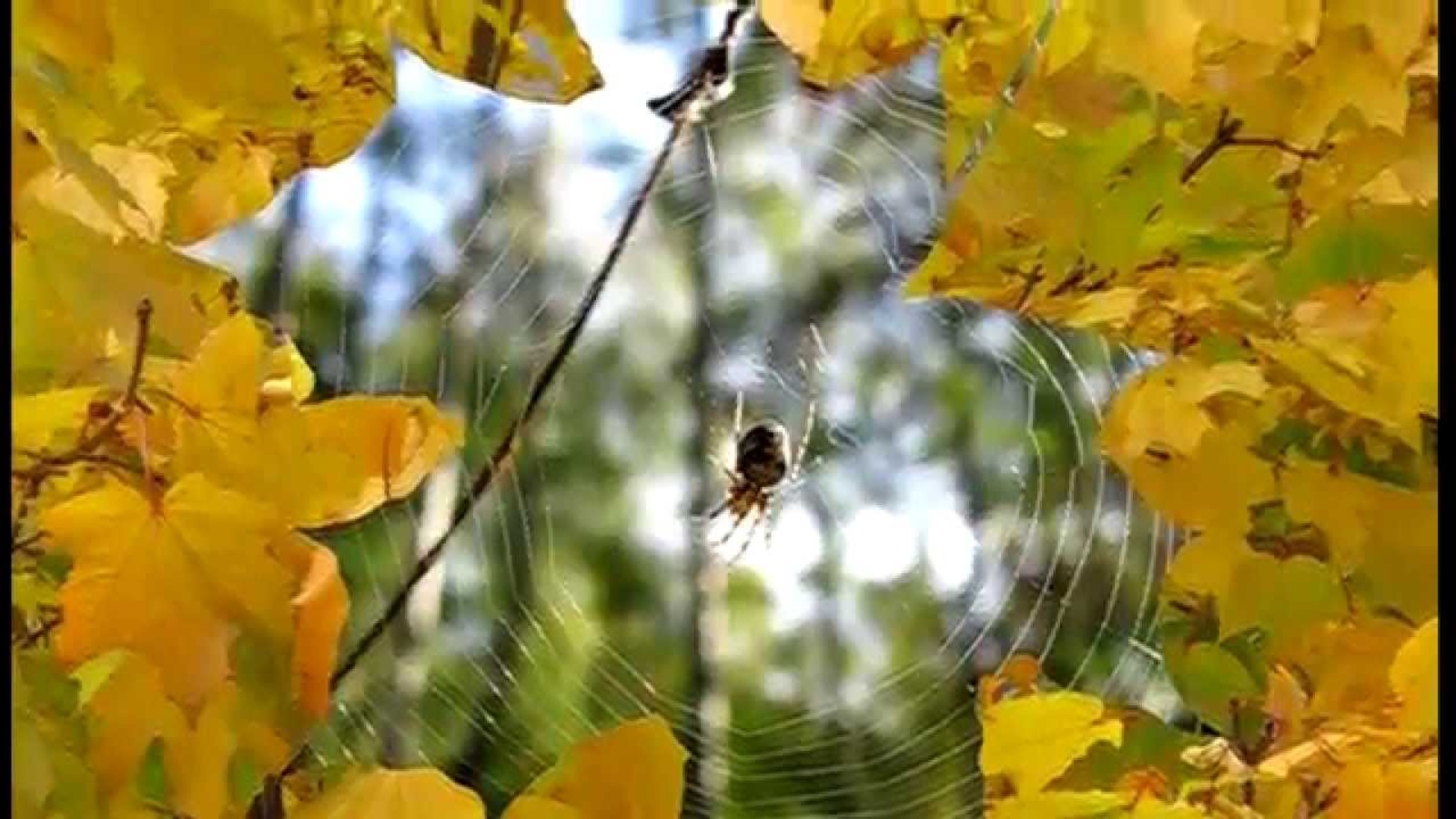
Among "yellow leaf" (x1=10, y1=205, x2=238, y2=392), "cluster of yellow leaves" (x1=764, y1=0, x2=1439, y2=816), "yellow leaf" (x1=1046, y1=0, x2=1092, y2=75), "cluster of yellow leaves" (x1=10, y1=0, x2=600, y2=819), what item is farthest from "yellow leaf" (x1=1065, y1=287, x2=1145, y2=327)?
"yellow leaf" (x1=10, y1=205, x2=238, y2=392)

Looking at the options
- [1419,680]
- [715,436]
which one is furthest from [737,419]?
[1419,680]

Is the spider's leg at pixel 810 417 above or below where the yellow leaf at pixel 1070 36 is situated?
below

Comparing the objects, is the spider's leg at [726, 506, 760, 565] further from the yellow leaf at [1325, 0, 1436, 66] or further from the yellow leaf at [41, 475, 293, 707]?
the yellow leaf at [1325, 0, 1436, 66]

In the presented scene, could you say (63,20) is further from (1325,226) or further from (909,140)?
(1325,226)

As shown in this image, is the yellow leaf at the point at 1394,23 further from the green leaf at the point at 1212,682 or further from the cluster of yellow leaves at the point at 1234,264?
the green leaf at the point at 1212,682

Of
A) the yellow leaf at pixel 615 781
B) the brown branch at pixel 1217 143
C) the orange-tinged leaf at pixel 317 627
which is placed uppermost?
the brown branch at pixel 1217 143

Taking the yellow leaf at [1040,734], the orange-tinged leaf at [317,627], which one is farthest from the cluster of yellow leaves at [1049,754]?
the orange-tinged leaf at [317,627]

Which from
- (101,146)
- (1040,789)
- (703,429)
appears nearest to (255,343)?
(101,146)
